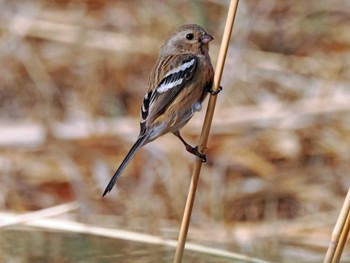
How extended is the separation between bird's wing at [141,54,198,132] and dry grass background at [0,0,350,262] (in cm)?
82

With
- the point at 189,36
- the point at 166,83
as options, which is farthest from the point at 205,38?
the point at 166,83

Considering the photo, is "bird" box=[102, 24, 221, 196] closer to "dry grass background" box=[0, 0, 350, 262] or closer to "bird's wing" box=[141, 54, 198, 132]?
"bird's wing" box=[141, 54, 198, 132]

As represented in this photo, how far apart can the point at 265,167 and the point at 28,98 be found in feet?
4.72

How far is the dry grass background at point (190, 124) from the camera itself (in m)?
4.25

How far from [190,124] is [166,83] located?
4.89ft

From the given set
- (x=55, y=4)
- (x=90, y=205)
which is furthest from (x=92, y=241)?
(x=55, y=4)

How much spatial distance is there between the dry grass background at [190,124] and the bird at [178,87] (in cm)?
81

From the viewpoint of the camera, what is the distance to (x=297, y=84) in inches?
190

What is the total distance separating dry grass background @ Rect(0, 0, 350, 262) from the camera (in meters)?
4.25

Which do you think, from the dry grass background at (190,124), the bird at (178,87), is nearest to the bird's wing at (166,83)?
the bird at (178,87)

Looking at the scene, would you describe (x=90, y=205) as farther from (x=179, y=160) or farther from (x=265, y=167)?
(x=265, y=167)

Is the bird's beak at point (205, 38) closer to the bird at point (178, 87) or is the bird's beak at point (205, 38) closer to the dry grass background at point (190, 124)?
the bird at point (178, 87)

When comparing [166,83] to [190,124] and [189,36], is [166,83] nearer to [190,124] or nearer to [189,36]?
[189,36]

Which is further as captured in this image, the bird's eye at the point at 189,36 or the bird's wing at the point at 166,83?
the bird's eye at the point at 189,36
